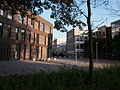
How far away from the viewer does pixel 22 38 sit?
115 ft

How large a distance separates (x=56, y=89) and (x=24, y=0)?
4.77m

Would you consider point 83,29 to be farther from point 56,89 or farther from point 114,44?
point 114,44

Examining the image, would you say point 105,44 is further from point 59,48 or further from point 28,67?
point 59,48

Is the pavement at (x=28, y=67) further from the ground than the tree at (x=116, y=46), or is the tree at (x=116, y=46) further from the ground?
the tree at (x=116, y=46)

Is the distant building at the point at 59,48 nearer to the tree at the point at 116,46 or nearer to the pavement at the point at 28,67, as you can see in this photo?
the tree at the point at 116,46

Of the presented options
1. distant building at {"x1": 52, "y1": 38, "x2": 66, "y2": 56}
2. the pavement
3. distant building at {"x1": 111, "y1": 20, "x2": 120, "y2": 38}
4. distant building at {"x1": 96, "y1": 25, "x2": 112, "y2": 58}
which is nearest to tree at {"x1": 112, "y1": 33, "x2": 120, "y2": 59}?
distant building at {"x1": 96, "y1": 25, "x2": 112, "y2": 58}

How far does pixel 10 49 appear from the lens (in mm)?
30109

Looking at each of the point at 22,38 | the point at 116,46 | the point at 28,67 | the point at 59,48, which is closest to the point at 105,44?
the point at 116,46

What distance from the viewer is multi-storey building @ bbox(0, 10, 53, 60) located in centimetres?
2859

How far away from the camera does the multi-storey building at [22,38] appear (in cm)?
2859

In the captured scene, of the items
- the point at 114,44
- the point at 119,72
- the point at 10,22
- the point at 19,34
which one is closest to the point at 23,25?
the point at 19,34

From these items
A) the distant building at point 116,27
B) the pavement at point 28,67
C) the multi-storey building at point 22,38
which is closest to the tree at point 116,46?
the distant building at point 116,27

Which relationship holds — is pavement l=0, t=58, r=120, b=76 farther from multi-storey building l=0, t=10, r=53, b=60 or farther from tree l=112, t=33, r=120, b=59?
tree l=112, t=33, r=120, b=59

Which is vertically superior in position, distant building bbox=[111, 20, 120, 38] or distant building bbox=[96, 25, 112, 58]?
distant building bbox=[111, 20, 120, 38]
